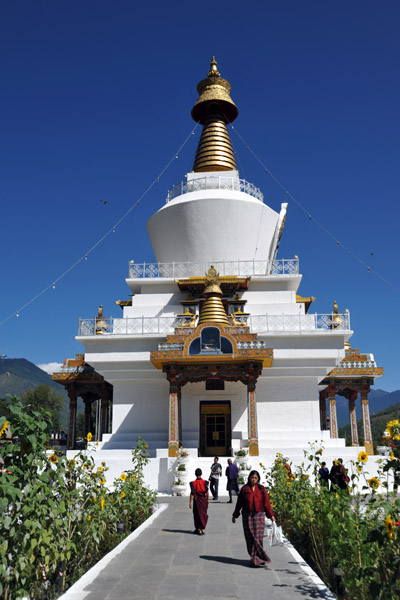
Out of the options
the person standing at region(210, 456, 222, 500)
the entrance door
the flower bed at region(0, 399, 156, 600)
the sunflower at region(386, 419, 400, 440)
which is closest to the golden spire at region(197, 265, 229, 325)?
the entrance door

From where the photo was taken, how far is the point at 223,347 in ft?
61.5

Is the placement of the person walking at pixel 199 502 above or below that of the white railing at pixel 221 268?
below

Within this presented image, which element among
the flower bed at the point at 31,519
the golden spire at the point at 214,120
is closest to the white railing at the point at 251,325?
the golden spire at the point at 214,120

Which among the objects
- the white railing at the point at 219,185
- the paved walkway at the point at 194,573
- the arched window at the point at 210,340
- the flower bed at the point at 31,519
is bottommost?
the paved walkway at the point at 194,573

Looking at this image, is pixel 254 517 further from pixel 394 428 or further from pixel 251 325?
pixel 251 325

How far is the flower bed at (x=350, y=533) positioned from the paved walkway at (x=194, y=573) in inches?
16.4

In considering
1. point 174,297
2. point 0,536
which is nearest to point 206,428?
point 174,297

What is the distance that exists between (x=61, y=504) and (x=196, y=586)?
184 cm

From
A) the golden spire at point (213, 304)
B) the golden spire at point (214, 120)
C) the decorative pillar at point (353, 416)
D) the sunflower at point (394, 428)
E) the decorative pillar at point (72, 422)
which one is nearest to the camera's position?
the sunflower at point (394, 428)

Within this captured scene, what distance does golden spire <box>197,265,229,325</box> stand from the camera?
20.1m

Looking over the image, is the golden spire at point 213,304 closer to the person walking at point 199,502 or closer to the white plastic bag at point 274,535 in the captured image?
the person walking at point 199,502

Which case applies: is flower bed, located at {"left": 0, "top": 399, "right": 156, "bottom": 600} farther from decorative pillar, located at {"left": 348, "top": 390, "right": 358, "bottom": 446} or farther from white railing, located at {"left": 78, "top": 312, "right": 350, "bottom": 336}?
decorative pillar, located at {"left": 348, "top": 390, "right": 358, "bottom": 446}

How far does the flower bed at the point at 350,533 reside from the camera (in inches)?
176

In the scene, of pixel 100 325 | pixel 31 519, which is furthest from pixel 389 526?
pixel 100 325
